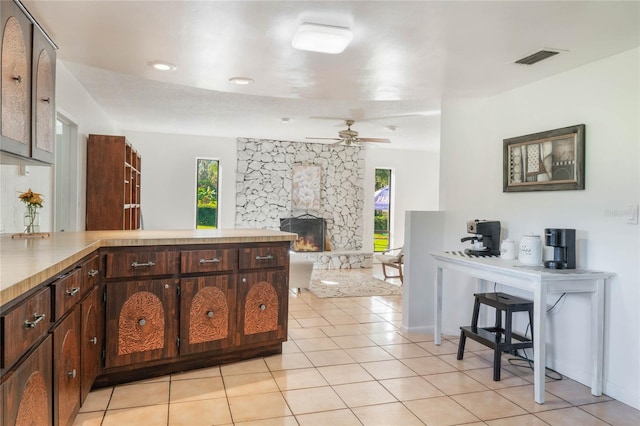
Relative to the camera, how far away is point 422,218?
4.18m

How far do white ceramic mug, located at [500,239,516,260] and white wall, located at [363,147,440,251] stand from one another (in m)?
5.64

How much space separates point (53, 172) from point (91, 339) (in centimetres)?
186

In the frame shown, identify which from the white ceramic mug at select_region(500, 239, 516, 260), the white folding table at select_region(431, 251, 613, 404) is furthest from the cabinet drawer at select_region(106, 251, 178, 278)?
the white ceramic mug at select_region(500, 239, 516, 260)

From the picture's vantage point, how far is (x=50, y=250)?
7.02 ft

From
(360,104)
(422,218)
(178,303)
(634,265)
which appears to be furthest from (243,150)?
(634,265)

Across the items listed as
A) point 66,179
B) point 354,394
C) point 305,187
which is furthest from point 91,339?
point 305,187

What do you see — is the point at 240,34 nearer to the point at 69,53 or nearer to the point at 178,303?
the point at 69,53

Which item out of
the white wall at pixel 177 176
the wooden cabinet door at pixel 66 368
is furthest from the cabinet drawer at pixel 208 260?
the white wall at pixel 177 176

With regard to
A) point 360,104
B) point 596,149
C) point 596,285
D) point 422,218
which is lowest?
point 596,285

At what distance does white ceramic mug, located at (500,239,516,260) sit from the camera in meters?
3.34

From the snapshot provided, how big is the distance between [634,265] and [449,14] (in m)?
1.91

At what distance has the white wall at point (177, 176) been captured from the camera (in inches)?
301

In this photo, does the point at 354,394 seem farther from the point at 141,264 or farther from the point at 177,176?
the point at 177,176

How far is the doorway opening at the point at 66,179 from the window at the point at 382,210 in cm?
610
